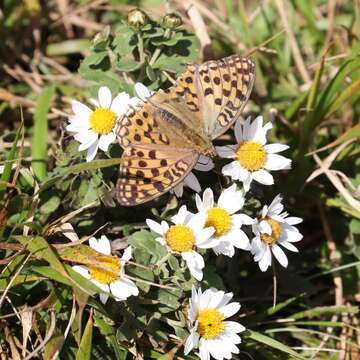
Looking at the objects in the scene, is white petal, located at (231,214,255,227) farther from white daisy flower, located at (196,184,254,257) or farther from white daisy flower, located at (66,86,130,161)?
white daisy flower, located at (66,86,130,161)

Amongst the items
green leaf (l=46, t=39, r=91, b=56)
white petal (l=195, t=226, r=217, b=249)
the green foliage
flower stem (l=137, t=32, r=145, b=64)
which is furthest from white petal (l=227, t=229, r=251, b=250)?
green leaf (l=46, t=39, r=91, b=56)

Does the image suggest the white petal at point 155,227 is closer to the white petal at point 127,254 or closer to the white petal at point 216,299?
the white petal at point 127,254

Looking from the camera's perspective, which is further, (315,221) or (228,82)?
(315,221)

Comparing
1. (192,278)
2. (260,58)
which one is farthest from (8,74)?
(192,278)

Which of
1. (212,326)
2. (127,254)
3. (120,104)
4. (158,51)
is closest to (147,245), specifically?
(127,254)

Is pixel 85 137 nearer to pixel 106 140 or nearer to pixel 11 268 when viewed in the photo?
pixel 106 140

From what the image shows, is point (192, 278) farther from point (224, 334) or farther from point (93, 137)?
point (93, 137)
